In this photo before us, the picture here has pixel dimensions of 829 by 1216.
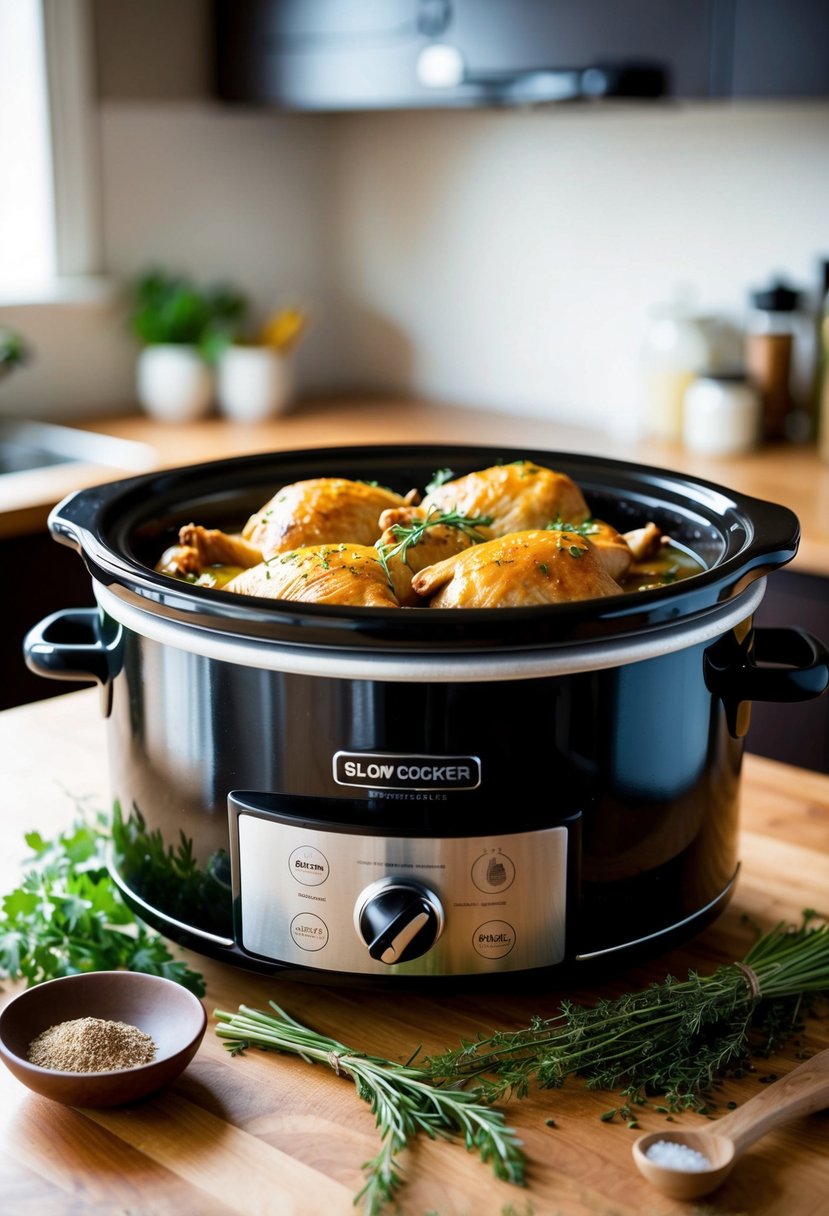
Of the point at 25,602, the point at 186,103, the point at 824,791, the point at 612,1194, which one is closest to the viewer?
the point at 612,1194

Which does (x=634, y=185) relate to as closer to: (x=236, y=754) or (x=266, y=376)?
(x=266, y=376)

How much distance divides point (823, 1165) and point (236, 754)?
442mm

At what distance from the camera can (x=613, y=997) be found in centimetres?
95

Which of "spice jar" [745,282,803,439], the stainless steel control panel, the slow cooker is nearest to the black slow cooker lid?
the slow cooker

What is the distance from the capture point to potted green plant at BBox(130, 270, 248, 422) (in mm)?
3074

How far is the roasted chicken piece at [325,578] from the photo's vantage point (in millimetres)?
922

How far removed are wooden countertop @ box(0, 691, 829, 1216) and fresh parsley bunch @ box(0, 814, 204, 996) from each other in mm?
31

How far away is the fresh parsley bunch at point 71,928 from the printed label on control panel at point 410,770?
23 centimetres

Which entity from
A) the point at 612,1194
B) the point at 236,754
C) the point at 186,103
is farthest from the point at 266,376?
the point at 612,1194

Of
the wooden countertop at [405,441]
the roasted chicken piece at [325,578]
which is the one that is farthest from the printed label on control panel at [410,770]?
the wooden countertop at [405,441]

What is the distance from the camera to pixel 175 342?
3.12 m

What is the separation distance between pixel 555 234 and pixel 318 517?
2.20m

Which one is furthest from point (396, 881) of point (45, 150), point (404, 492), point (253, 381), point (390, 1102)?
point (45, 150)

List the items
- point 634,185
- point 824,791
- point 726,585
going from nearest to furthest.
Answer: point 726,585 < point 824,791 < point 634,185
